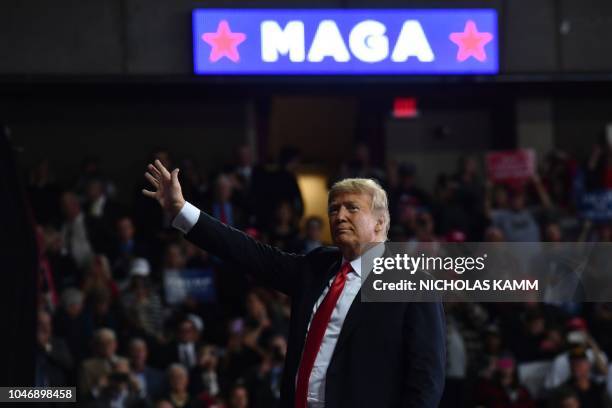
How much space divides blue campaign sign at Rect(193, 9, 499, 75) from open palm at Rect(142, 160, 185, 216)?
346 inches

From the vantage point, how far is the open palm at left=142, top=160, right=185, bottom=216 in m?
4.85

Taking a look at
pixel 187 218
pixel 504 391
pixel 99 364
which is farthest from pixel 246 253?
pixel 504 391

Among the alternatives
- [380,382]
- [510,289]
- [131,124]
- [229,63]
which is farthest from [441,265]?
[131,124]

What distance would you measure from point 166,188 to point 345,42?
9.13 metres

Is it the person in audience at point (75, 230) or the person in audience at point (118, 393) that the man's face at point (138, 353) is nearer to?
the person in audience at point (118, 393)

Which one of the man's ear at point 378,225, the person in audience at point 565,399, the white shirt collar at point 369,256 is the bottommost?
the person in audience at point 565,399

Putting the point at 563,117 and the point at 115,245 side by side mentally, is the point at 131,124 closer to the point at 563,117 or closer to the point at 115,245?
the point at 115,245

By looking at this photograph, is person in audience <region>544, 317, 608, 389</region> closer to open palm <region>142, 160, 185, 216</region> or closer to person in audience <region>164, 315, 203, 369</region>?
person in audience <region>164, 315, 203, 369</region>

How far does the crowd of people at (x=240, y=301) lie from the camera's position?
10.5m

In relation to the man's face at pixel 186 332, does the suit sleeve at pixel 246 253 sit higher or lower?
higher

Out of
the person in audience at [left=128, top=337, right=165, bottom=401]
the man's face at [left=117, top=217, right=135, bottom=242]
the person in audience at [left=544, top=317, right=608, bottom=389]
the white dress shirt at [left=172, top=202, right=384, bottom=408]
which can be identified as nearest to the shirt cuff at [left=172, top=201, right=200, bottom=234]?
the white dress shirt at [left=172, top=202, right=384, bottom=408]

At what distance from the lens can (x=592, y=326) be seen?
12344mm

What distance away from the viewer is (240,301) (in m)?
12.1

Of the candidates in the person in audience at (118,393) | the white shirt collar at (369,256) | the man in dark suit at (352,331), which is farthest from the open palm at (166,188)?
the person in audience at (118,393)
